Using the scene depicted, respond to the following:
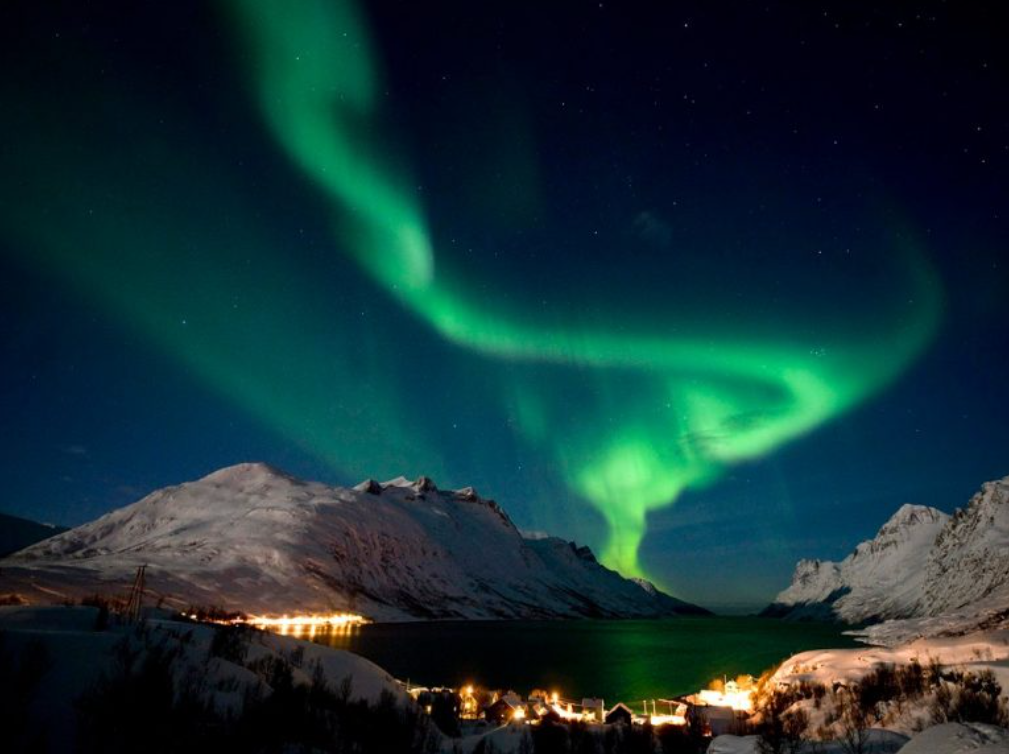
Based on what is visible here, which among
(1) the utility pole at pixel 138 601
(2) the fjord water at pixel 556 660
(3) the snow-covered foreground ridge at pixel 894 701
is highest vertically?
(1) the utility pole at pixel 138 601

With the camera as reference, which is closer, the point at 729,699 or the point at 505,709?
the point at 505,709

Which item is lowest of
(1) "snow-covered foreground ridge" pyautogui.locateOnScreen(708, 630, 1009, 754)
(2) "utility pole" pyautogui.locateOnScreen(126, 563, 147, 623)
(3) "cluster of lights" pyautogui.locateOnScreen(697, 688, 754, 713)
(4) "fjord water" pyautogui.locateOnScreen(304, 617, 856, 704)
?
(4) "fjord water" pyautogui.locateOnScreen(304, 617, 856, 704)

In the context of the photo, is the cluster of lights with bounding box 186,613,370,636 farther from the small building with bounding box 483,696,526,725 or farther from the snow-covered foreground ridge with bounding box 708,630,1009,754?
the snow-covered foreground ridge with bounding box 708,630,1009,754

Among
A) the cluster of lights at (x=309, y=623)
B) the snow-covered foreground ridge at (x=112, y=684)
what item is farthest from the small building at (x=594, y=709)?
the cluster of lights at (x=309, y=623)

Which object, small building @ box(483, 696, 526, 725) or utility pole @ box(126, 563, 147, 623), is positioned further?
small building @ box(483, 696, 526, 725)

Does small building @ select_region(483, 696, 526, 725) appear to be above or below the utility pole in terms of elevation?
below

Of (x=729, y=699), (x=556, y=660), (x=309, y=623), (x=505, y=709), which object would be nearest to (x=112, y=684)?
(x=505, y=709)

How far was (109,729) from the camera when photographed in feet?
36.2

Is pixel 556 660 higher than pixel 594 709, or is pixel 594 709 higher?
pixel 594 709

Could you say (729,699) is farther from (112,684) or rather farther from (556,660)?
(556,660)

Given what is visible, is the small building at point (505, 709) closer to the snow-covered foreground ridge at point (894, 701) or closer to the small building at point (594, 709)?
the small building at point (594, 709)

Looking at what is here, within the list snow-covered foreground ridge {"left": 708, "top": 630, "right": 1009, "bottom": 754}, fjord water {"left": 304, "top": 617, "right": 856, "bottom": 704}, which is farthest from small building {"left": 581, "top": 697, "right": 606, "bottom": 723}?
fjord water {"left": 304, "top": 617, "right": 856, "bottom": 704}

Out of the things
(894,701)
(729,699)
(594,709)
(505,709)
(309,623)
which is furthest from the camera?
(309,623)

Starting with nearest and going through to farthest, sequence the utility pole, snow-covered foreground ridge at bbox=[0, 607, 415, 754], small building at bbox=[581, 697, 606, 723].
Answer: snow-covered foreground ridge at bbox=[0, 607, 415, 754] < the utility pole < small building at bbox=[581, 697, 606, 723]
